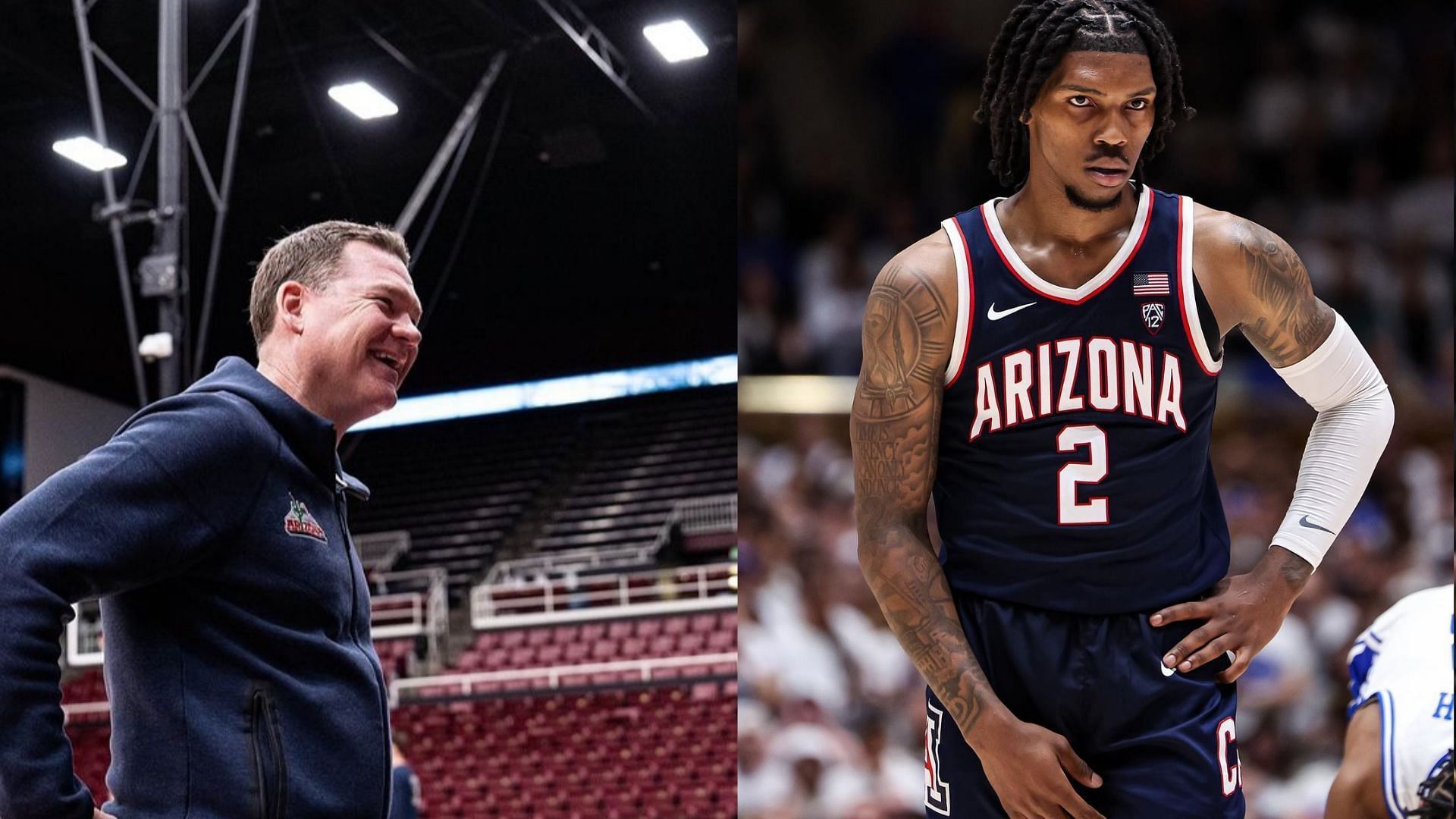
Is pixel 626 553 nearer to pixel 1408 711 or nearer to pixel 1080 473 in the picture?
pixel 1408 711

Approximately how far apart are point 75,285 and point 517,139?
496 centimetres

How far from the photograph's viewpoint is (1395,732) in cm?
209

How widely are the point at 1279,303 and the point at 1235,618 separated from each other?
311mm

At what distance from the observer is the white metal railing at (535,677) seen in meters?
Result: 11.3

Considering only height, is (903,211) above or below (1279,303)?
below

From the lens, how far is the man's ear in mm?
1817

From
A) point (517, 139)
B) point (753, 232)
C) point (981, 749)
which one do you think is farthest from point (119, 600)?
point (517, 139)

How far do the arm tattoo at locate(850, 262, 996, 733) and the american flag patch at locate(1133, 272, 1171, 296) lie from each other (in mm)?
182

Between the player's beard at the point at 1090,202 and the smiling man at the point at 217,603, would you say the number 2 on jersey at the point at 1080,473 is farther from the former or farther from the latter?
the smiling man at the point at 217,603

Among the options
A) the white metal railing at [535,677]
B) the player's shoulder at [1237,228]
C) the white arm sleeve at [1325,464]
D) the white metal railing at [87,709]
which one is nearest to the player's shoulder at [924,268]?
the player's shoulder at [1237,228]

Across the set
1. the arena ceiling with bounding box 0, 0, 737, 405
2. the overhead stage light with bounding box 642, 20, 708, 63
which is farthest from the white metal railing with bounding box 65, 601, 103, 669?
the overhead stage light with bounding box 642, 20, 708, 63

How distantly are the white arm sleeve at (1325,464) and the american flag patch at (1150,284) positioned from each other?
174mm

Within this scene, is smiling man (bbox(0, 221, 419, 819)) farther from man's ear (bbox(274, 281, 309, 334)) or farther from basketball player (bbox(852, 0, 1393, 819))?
basketball player (bbox(852, 0, 1393, 819))

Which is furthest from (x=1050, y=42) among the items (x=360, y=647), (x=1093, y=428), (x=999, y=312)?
(x=360, y=647)
